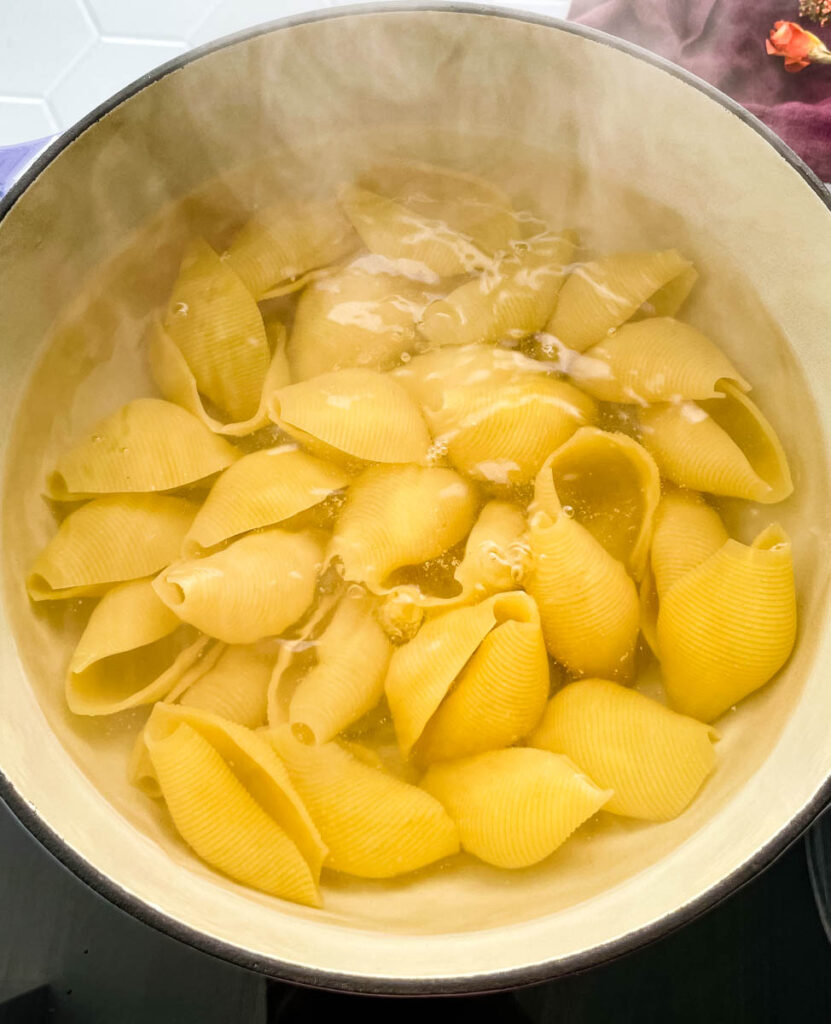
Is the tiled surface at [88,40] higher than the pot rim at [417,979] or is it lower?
higher

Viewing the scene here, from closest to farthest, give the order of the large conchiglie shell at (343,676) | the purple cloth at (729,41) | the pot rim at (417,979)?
the pot rim at (417,979) < the large conchiglie shell at (343,676) < the purple cloth at (729,41)

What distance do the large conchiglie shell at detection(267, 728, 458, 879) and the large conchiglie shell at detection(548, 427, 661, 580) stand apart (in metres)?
0.17

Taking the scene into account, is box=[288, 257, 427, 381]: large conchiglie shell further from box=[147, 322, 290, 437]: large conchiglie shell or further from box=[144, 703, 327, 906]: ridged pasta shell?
box=[144, 703, 327, 906]: ridged pasta shell

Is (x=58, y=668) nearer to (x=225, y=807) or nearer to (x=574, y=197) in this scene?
(x=225, y=807)

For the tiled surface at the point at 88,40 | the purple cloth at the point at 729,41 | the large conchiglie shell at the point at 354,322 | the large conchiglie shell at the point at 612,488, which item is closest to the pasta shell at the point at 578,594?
the large conchiglie shell at the point at 612,488

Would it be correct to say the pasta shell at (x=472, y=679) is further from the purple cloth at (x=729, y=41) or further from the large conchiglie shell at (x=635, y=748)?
the purple cloth at (x=729, y=41)

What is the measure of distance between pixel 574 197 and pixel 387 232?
111 mm

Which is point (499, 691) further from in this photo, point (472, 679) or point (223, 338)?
point (223, 338)

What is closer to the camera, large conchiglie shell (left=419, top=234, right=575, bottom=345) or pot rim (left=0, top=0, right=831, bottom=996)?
pot rim (left=0, top=0, right=831, bottom=996)

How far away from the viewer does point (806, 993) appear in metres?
0.49

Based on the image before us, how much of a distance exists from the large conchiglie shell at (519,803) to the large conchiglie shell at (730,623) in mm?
74

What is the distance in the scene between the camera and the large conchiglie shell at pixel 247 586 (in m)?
0.44

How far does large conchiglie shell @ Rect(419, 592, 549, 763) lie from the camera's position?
0.43 m

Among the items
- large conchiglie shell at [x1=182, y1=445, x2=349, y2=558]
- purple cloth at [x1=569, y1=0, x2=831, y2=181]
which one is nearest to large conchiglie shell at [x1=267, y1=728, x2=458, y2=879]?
large conchiglie shell at [x1=182, y1=445, x2=349, y2=558]
